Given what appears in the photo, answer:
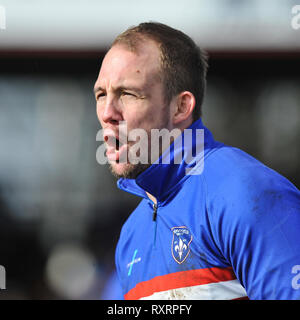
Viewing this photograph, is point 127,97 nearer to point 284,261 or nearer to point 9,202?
point 284,261

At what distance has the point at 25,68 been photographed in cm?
604

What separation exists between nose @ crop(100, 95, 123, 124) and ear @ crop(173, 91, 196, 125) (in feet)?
0.87

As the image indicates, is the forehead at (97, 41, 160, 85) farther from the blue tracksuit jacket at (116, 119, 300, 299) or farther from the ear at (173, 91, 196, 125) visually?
the blue tracksuit jacket at (116, 119, 300, 299)

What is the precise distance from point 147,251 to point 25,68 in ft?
15.2

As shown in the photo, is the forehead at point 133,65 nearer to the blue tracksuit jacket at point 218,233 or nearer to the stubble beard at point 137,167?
the stubble beard at point 137,167

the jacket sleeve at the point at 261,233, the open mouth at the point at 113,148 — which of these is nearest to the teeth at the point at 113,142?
the open mouth at the point at 113,148

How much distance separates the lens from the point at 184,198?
1860 millimetres

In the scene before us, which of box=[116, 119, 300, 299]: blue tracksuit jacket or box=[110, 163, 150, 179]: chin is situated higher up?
box=[110, 163, 150, 179]: chin

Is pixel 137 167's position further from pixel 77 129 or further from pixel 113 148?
pixel 77 129

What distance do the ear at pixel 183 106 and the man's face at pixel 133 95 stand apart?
0.05 metres

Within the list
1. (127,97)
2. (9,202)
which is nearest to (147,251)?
(127,97)

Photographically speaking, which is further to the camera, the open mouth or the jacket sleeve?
the open mouth

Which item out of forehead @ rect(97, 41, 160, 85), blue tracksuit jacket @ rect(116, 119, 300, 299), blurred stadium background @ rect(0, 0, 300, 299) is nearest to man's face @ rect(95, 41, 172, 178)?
forehead @ rect(97, 41, 160, 85)

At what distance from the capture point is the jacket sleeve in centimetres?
146
